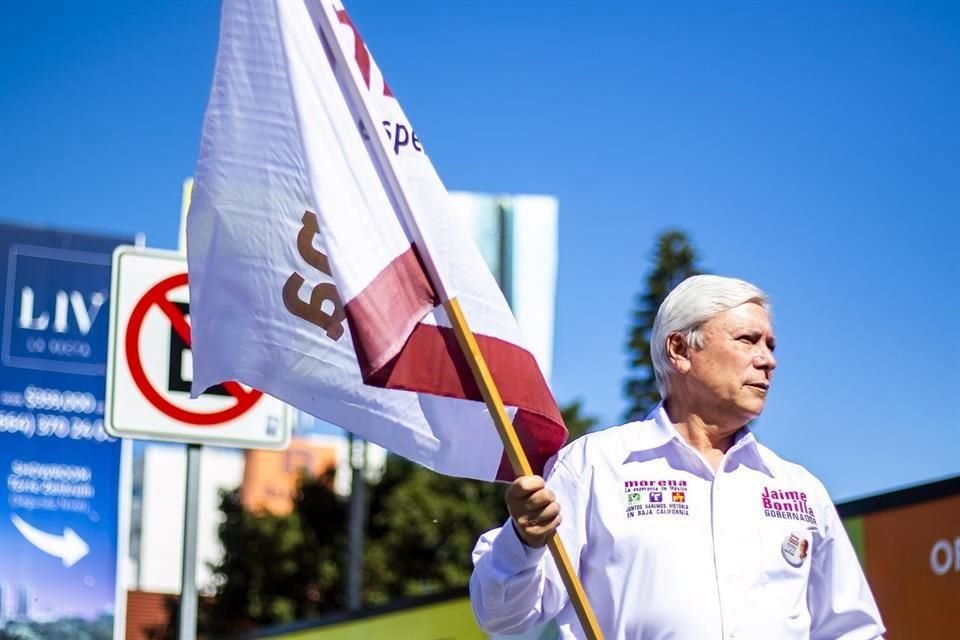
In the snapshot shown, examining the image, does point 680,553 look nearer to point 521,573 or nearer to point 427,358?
point 521,573

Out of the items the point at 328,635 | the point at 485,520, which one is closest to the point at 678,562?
the point at 328,635

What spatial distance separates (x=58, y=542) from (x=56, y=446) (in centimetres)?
59

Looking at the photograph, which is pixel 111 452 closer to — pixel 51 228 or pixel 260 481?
pixel 51 228

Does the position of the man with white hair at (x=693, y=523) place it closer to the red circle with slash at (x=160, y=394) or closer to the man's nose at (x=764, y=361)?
the man's nose at (x=764, y=361)

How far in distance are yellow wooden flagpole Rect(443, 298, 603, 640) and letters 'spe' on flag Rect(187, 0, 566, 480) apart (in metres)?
A: 0.21

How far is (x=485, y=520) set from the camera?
42.3 meters

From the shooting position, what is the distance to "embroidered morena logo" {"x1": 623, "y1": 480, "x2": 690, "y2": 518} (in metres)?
3.85

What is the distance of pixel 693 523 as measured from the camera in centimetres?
383

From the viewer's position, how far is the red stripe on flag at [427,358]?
373cm

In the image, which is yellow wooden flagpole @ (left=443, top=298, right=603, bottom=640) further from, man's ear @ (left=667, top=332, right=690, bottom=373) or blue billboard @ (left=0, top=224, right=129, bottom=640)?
blue billboard @ (left=0, top=224, right=129, bottom=640)

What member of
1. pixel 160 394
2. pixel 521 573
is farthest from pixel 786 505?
pixel 160 394

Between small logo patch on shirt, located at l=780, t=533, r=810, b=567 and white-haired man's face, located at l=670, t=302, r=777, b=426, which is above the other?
white-haired man's face, located at l=670, t=302, r=777, b=426

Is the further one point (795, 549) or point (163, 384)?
point (163, 384)

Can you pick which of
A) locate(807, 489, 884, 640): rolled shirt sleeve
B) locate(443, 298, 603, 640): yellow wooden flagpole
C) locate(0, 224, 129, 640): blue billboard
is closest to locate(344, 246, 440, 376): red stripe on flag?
locate(443, 298, 603, 640): yellow wooden flagpole
